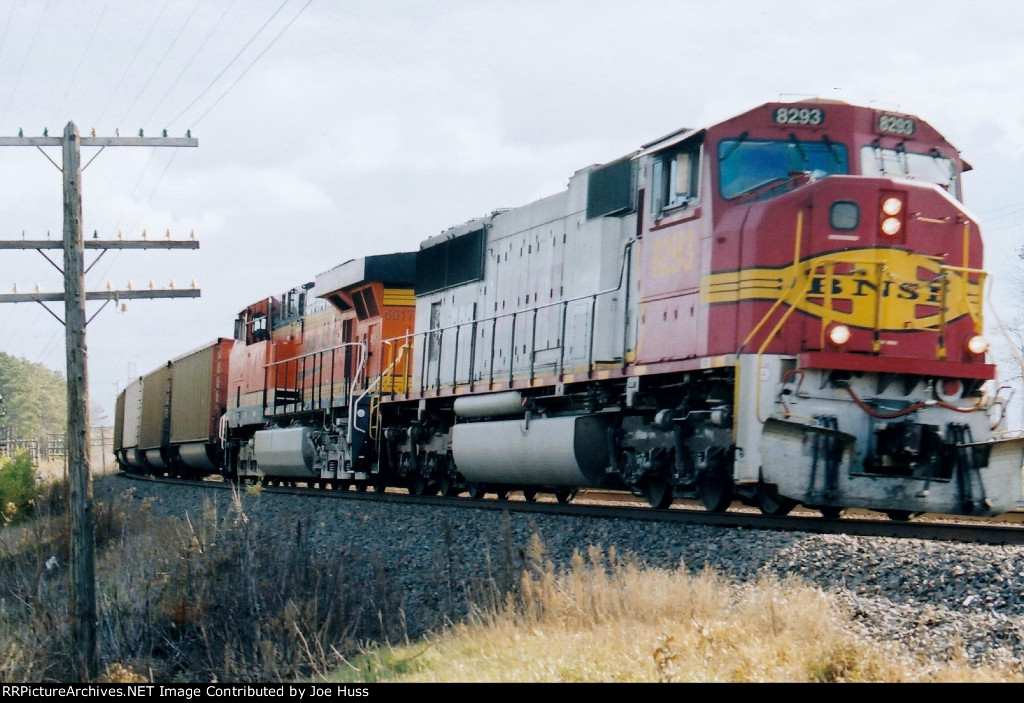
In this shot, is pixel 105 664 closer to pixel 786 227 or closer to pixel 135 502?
pixel 786 227

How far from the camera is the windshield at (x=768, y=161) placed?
1075 centimetres

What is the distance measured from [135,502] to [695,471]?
1482cm

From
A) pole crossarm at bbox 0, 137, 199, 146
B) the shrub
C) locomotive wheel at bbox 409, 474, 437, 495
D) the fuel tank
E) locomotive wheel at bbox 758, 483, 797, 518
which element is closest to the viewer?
locomotive wheel at bbox 758, 483, 797, 518

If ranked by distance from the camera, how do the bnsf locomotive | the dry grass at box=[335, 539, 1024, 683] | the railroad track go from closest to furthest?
the dry grass at box=[335, 539, 1024, 683] → the railroad track → the bnsf locomotive

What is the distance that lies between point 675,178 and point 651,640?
5718 mm

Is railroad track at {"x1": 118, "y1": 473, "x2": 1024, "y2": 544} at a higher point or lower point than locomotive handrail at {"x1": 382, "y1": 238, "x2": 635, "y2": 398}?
lower

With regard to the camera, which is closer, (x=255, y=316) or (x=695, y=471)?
(x=695, y=471)

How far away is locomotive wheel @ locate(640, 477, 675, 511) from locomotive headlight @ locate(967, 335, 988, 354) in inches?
120

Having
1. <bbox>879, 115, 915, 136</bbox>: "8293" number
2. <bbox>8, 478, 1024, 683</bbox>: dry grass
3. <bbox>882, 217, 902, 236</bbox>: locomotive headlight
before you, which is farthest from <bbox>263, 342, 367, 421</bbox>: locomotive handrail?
<bbox>882, 217, 902, 236</bbox>: locomotive headlight

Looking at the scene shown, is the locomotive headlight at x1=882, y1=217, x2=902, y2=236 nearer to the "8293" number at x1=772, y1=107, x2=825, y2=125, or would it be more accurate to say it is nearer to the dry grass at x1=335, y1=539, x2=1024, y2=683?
the "8293" number at x1=772, y1=107, x2=825, y2=125

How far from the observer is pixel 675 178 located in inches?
446

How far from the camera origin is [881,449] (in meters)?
9.98

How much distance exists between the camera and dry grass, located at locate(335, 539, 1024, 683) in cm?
599
